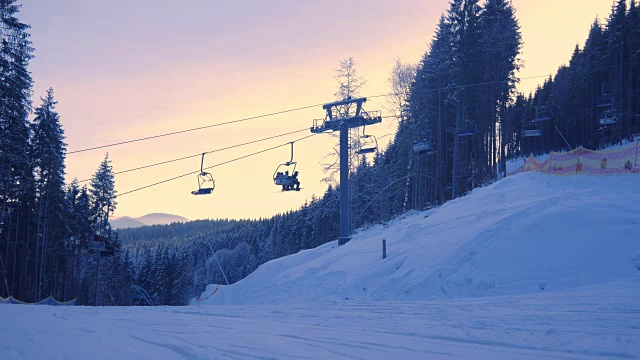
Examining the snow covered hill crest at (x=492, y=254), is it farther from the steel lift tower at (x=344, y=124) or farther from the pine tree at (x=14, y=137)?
the pine tree at (x=14, y=137)

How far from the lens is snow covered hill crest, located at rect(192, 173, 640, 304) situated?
586 inches

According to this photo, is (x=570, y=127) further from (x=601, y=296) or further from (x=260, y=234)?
(x=260, y=234)

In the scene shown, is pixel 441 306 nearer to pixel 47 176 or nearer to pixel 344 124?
pixel 344 124

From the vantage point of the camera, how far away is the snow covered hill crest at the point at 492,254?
1487cm

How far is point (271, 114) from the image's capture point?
2844 cm

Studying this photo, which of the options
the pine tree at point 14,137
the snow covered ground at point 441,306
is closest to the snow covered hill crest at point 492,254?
the snow covered ground at point 441,306

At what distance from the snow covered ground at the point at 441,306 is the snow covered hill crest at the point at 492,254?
0.06 meters

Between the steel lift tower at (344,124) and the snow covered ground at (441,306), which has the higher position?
the steel lift tower at (344,124)

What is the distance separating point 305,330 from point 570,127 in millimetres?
68237

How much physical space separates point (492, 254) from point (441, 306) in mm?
5234

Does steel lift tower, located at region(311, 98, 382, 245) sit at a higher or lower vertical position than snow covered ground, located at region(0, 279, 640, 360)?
higher

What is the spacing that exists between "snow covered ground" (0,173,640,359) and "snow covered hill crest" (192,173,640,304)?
0.20 ft

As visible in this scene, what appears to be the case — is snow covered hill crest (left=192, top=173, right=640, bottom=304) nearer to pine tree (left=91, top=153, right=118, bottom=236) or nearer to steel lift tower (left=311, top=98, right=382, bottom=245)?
steel lift tower (left=311, top=98, right=382, bottom=245)

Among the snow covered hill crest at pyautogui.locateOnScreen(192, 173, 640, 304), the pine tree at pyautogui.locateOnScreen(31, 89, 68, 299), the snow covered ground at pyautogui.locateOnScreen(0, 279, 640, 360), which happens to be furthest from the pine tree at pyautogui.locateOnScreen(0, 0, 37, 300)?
the snow covered ground at pyautogui.locateOnScreen(0, 279, 640, 360)
